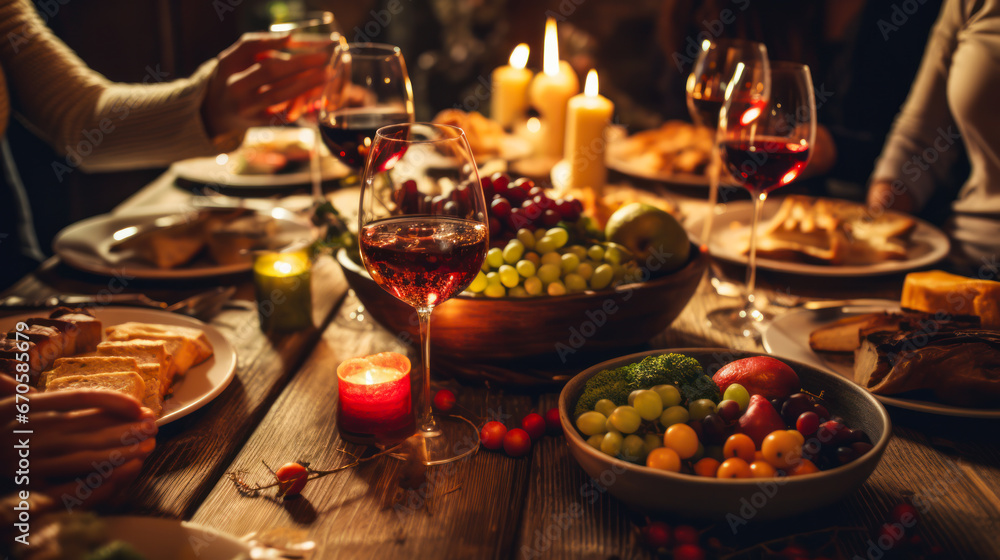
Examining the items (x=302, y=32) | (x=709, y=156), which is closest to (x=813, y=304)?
(x=709, y=156)

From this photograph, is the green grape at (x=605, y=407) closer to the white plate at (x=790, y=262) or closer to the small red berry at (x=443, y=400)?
the small red berry at (x=443, y=400)

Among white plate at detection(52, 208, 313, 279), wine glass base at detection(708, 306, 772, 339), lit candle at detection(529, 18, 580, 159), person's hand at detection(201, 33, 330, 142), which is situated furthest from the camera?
lit candle at detection(529, 18, 580, 159)

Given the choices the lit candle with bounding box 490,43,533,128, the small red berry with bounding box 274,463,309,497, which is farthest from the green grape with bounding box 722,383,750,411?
the lit candle with bounding box 490,43,533,128

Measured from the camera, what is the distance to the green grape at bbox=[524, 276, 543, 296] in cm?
91

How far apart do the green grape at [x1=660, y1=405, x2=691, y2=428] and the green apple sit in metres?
0.37

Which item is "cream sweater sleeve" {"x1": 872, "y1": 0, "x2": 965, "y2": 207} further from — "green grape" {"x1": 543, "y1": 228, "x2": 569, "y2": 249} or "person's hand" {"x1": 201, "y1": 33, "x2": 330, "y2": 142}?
"person's hand" {"x1": 201, "y1": 33, "x2": 330, "y2": 142}

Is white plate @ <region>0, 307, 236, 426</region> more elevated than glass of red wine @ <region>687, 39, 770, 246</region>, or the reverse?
glass of red wine @ <region>687, 39, 770, 246</region>

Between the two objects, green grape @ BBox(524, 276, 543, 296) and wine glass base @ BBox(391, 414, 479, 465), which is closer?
wine glass base @ BBox(391, 414, 479, 465)

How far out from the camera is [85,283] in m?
1.24

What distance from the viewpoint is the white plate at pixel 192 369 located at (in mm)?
793

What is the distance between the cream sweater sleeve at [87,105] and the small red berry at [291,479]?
40.2 inches

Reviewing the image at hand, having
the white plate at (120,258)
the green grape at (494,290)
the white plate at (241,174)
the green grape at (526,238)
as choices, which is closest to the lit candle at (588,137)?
the white plate at (241,174)

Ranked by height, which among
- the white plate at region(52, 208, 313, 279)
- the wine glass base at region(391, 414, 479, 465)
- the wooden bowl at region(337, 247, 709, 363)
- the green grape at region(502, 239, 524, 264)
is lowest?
the white plate at region(52, 208, 313, 279)

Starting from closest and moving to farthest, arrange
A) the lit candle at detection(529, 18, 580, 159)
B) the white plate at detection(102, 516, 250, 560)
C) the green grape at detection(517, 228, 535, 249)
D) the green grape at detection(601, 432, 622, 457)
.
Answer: the white plate at detection(102, 516, 250, 560) < the green grape at detection(601, 432, 622, 457) < the green grape at detection(517, 228, 535, 249) < the lit candle at detection(529, 18, 580, 159)
